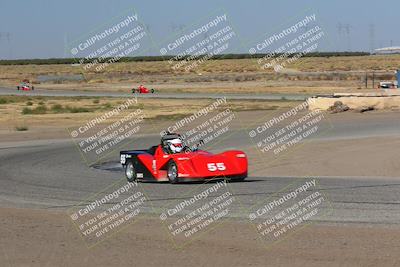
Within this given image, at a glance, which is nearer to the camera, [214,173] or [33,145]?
[214,173]

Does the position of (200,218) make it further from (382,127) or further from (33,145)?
(382,127)

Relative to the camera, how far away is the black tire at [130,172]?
67.2 ft

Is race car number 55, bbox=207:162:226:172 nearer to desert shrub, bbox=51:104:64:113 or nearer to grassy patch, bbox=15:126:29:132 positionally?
grassy patch, bbox=15:126:29:132

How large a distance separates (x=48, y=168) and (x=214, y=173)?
7.64 meters

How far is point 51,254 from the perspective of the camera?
10.8 metres

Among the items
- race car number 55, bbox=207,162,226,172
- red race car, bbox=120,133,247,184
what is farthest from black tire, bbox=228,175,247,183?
race car number 55, bbox=207,162,226,172

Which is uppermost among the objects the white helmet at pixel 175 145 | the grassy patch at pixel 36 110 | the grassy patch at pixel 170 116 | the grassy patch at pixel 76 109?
the white helmet at pixel 175 145

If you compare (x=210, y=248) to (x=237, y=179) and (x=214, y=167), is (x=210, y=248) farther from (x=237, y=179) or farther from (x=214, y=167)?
(x=237, y=179)

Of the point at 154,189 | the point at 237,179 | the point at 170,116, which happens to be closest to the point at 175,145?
the point at 237,179

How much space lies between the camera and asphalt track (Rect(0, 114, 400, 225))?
13.9 metres

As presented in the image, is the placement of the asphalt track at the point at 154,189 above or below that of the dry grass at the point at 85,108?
above

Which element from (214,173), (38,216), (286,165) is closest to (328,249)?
(38,216)

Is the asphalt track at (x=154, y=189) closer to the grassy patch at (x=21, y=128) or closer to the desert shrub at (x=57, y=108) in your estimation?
the grassy patch at (x=21, y=128)

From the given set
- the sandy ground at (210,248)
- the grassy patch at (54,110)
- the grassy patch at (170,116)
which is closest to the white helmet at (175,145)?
the sandy ground at (210,248)
